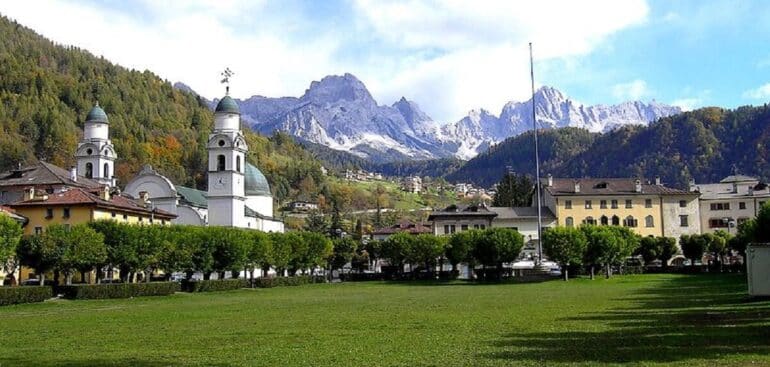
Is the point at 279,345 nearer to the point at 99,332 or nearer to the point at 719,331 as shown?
the point at 99,332

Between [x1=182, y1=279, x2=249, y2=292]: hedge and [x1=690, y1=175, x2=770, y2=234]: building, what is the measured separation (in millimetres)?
78360

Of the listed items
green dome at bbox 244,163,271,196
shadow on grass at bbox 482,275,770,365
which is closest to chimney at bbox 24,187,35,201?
green dome at bbox 244,163,271,196

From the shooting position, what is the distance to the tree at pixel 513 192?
16662 centimetres

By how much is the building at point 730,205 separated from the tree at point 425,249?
49.4 m

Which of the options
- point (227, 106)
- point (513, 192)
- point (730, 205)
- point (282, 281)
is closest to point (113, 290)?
point (282, 281)

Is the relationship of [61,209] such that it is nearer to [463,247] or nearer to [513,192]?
[463,247]

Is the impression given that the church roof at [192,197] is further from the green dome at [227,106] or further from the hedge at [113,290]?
the hedge at [113,290]

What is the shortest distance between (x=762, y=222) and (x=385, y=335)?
4268cm

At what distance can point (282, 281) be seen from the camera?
9388cm

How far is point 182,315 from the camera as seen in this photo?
4266 centimetres

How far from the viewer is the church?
10004cm

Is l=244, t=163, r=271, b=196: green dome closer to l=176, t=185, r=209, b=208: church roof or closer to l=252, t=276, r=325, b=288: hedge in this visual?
l=176, t=185, r=209, b=208: church roof

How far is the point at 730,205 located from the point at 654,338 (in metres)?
113

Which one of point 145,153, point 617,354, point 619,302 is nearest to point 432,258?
point 619,302
